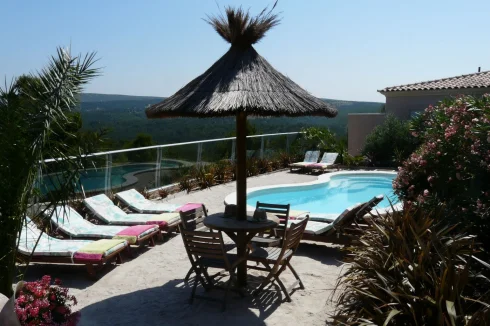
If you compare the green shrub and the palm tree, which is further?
the green shrub

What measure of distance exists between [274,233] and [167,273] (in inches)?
65.6

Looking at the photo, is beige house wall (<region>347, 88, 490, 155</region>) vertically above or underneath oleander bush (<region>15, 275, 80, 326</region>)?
above

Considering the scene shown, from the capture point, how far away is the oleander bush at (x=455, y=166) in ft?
→ 17.1

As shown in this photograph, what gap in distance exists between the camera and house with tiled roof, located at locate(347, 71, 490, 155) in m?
20.7

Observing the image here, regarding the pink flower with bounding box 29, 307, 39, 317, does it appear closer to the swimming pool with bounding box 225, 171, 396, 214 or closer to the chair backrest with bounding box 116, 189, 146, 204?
the chair backrest with bounding box 116, 189, 146, 204

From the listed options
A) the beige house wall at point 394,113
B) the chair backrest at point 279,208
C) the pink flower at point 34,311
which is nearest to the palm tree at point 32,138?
the pink flower at point 34,311

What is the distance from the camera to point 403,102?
21.5 m

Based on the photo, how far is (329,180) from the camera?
15.4 meters

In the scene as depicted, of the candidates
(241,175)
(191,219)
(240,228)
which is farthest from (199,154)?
(240,228)

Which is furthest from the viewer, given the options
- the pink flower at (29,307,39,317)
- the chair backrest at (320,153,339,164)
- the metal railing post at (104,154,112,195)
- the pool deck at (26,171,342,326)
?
the chair backrest at (320,153,339,164)

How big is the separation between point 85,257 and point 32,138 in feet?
7.33

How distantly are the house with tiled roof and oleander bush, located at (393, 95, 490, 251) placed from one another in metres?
13.4

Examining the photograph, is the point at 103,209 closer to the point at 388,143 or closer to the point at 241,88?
the point at 241,88

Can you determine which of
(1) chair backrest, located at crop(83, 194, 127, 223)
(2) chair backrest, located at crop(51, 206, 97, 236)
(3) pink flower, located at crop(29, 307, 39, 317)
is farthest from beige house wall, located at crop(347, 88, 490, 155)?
(3) pink flower, located at crop(29, 307, 39, 317)
